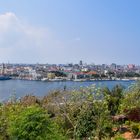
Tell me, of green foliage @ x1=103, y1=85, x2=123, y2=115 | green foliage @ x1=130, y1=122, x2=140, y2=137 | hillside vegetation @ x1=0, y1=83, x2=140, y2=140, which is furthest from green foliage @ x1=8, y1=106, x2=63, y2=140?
green foliage @ x1=103, y1=85, x2=123, y2=115

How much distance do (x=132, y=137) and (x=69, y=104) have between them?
2.34 m

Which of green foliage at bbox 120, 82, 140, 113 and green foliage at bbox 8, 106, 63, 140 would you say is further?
green foliage at bbox 120, 82, 140, 113

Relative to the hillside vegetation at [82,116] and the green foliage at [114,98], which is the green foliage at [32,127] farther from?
the green foliage at [114,98]

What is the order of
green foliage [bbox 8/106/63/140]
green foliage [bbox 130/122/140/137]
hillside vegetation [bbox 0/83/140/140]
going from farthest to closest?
green foliage [bbox 130/122/140/137]
hillside vegetation [bbox 0/83/140/140]
green foliage [bbox 8/106/63/140]

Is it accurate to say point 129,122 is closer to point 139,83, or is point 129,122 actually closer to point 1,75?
point 139,83

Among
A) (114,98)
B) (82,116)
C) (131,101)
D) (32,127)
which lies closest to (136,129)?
(82,116)

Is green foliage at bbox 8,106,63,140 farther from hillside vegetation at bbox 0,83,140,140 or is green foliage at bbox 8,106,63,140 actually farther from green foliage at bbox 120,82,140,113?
green foliage at bbox 120,82,140,113

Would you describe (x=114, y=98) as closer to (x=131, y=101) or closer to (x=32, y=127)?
(x=131, y=101)

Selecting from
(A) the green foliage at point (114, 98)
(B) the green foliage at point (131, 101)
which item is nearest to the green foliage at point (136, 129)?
(B) the green foliage at point (131, 101)

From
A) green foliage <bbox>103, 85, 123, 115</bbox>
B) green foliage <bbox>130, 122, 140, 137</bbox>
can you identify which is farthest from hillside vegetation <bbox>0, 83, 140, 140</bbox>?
green foliage <bbox>103, 85, 123, 115</bbox>

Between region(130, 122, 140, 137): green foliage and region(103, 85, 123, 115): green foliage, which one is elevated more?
region(103, 85, 123, 115): green foliage


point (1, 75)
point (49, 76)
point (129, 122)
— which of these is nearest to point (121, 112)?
point (129, 122)

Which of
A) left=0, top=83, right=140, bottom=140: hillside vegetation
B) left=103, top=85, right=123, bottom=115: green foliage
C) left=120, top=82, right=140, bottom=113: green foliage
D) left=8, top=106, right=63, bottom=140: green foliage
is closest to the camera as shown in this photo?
left=8, top=106, right=63, bottom=140: green foliage

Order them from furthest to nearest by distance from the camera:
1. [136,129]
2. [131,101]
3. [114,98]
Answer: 1. [114,98]
2. [131,101]
3. [136,129]
